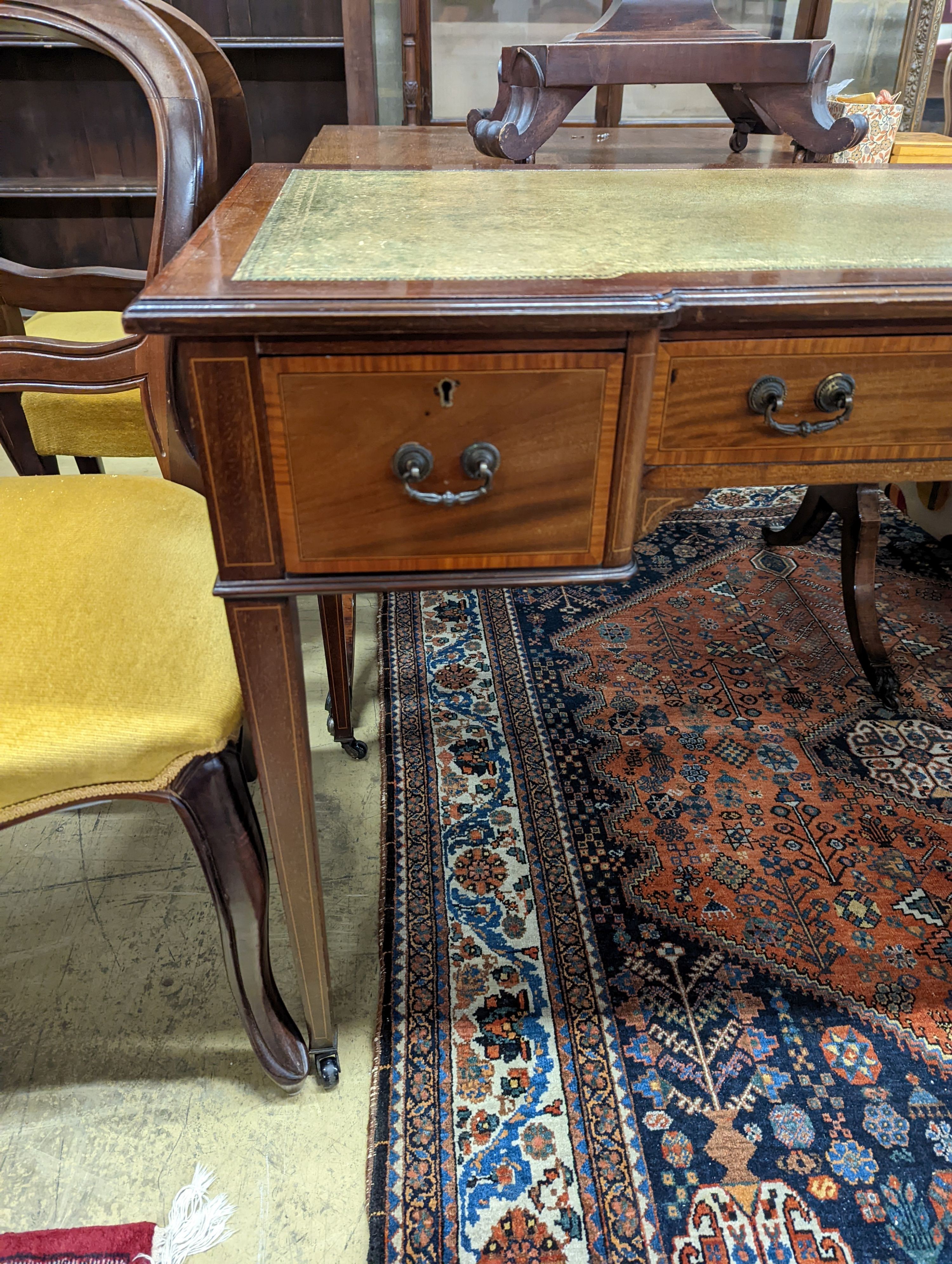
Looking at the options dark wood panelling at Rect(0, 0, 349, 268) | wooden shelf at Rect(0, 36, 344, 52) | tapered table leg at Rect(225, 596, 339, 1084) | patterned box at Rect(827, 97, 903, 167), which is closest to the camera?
tapered table leg at Rect(225, 596, 339, 1084)

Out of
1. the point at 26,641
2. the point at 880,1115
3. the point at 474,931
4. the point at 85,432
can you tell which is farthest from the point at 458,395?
the point at 85,432

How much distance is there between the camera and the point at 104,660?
27.7 inches

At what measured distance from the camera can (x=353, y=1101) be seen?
0.92 m

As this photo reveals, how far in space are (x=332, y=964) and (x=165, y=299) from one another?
82 centimetres

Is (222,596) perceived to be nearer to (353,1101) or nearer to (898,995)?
(353,1101)

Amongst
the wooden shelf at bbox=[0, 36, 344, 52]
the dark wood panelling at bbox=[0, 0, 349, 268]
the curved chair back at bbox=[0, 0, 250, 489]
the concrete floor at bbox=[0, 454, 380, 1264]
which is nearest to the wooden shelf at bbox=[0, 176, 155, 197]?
the dark wood panelling at bbox=[0, 0, 349, 268]

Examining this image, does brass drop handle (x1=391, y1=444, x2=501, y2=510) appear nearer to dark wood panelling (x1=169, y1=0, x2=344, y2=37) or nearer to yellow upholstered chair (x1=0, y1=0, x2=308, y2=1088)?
yellow upholstered chair (x1=0, y1=0, x2=308, y2=1088)

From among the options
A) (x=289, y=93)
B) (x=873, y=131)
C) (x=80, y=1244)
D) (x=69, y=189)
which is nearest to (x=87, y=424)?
(x=80, y=1244)

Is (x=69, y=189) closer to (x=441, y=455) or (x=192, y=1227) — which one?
(x=441, y=455)

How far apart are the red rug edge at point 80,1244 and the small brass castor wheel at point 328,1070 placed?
0.65ft

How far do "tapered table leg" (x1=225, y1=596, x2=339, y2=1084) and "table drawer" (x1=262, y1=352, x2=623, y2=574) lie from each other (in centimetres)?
6

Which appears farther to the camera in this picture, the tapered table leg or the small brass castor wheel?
the small brass castor wheel

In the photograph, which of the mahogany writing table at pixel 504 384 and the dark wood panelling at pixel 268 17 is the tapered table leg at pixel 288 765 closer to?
the mahogany writing table at pixel 504 384

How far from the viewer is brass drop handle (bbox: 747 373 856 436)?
0.62 metres
